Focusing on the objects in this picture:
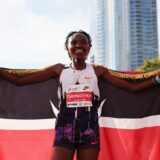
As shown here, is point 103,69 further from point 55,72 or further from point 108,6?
point 108,6

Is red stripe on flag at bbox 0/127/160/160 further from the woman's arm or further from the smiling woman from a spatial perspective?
the smiling woman

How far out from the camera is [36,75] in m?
5.62

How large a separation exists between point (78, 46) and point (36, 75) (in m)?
0.73

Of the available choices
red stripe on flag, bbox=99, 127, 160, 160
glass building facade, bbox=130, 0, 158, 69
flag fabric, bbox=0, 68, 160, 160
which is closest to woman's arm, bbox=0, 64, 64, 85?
flag fabric, bbox=0, 68, 160, 160

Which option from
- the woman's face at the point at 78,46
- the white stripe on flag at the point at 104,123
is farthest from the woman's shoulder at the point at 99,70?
the white stripe on flag at the point at 104,123

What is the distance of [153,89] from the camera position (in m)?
6.28

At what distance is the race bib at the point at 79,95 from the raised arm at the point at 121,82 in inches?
13.2

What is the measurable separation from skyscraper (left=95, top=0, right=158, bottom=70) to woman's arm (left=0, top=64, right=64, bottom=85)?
53650 mm

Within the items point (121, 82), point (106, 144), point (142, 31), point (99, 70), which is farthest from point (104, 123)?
point (142, 31)

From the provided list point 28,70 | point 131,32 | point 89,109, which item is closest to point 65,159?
point 89,109

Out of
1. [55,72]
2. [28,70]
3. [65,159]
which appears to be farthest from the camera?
[28,70]

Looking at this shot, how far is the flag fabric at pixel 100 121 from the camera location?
248 inches

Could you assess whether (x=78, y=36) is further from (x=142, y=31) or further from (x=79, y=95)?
(x=142, y=31)

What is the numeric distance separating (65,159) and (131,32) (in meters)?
63.7
